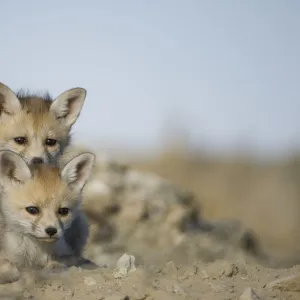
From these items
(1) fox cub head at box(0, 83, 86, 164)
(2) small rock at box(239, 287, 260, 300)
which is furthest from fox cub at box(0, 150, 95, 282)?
(2) small rock at box(239, 287, 260, 300)

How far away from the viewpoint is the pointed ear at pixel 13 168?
17.6ft

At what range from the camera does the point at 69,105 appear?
22.5ft

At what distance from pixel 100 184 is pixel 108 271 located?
5638mm

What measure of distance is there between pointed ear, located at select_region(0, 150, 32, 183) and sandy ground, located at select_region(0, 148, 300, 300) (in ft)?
2.73

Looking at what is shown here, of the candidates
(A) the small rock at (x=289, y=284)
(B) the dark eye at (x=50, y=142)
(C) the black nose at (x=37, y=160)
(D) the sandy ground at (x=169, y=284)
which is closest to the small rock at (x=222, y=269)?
(D) the sandy ground at (x=169, y=284)

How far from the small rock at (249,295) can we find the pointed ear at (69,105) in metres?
3.09

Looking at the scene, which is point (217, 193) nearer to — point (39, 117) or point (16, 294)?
point (39, 117)

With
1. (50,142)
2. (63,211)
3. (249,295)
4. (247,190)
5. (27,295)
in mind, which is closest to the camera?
(249,295)

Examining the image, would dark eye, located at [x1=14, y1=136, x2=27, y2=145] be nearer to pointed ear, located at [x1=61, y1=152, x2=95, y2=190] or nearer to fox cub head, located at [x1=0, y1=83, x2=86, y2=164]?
fox cub head, located at [x1=0, y1=83, x2=86, y2=164]

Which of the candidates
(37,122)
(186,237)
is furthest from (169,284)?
(186,237)

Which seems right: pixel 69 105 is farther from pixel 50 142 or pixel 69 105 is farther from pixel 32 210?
pixel 32 210

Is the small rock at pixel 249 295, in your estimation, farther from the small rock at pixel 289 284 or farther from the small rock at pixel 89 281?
the small rock at pixel 89 281

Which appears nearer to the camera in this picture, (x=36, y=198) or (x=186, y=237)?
(x=36, y=198)

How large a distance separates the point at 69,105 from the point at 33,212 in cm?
181
